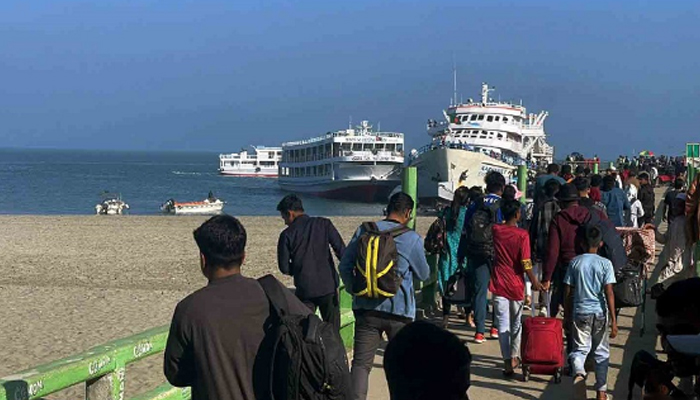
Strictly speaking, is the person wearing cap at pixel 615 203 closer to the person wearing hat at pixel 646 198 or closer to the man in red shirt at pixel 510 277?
the person wearing hat at pixel 646 198

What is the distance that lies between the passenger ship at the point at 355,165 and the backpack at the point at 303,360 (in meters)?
62.6

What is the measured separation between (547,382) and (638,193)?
9.76 meters

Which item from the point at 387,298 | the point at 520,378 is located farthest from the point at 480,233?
the point at 387,298

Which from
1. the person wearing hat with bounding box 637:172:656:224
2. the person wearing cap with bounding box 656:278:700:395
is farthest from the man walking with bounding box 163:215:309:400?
the person wearing hat with bounding box 637:172:656:224

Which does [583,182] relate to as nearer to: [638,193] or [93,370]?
[93,370]

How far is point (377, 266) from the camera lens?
5520mm

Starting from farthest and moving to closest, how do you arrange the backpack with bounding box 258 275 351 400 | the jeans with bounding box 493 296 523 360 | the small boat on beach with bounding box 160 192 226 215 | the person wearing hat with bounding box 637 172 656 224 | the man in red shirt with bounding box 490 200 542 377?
the small boat on beach with bounding box 160 192 226 215, the person wearing hat with bounding box 637 172 656 224, the jeans with bounding box 493 296 523 360, the man in red shirt with bounding box 490 200 542 377, the backpack with bounding box 258 275 351 400

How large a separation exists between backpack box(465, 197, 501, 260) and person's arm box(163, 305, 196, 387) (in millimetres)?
4644

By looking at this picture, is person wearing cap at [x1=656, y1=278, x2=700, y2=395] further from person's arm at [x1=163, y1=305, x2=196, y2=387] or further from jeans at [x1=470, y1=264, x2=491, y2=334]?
jeans at [x1=470, y1=264, x2=491, y2=334]

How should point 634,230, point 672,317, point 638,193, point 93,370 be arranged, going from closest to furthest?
point 672,317, point 93,370, point 634,230, point 638,193

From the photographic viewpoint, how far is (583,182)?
811cm

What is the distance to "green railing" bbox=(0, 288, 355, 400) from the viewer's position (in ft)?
12.2

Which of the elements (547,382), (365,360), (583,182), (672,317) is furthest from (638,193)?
(672,317)

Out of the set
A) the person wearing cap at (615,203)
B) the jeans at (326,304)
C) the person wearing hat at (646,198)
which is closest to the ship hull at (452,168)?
the person wearing hat at (646,198)
